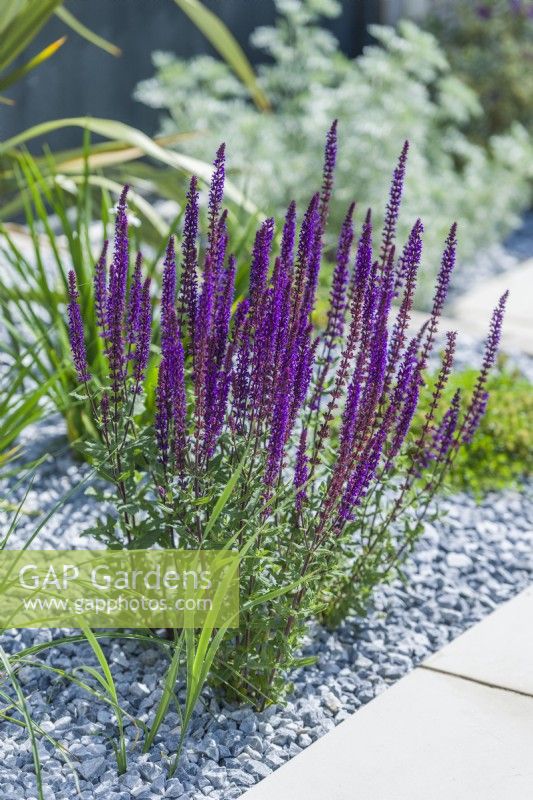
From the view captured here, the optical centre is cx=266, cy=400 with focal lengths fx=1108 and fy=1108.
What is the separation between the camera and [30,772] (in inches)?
84.5

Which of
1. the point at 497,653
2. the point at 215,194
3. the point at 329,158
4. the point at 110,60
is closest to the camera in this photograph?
the point at 215,194

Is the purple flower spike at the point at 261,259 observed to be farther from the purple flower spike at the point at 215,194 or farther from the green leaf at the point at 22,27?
the green leaf at the point at 22,27

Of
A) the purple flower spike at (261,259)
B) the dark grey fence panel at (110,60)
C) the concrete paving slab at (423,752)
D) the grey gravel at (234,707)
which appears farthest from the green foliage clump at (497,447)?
the dark grey fence panel at (110,60)

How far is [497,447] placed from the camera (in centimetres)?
378

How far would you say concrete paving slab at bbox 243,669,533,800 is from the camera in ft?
6.79

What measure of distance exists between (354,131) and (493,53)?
8.23 ft

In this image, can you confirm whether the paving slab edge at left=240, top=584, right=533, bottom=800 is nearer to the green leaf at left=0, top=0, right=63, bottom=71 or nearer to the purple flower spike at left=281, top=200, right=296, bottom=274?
the purple flower spike at left=281, top=200, right=296, bottom=274

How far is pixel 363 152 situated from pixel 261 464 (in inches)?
140

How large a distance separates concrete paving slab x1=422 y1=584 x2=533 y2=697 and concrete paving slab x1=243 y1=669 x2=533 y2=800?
0.17ft

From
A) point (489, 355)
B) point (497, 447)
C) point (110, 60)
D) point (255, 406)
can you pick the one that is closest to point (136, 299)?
point (255, 406)

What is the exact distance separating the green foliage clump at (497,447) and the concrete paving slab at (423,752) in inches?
48.1

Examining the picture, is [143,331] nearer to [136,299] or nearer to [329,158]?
[136,299]

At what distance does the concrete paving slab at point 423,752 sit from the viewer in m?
2.07

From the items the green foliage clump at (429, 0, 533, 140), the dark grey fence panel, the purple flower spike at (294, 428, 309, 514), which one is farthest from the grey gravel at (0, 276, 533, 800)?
the green foliage clump at (429, 0, 533, 140)
